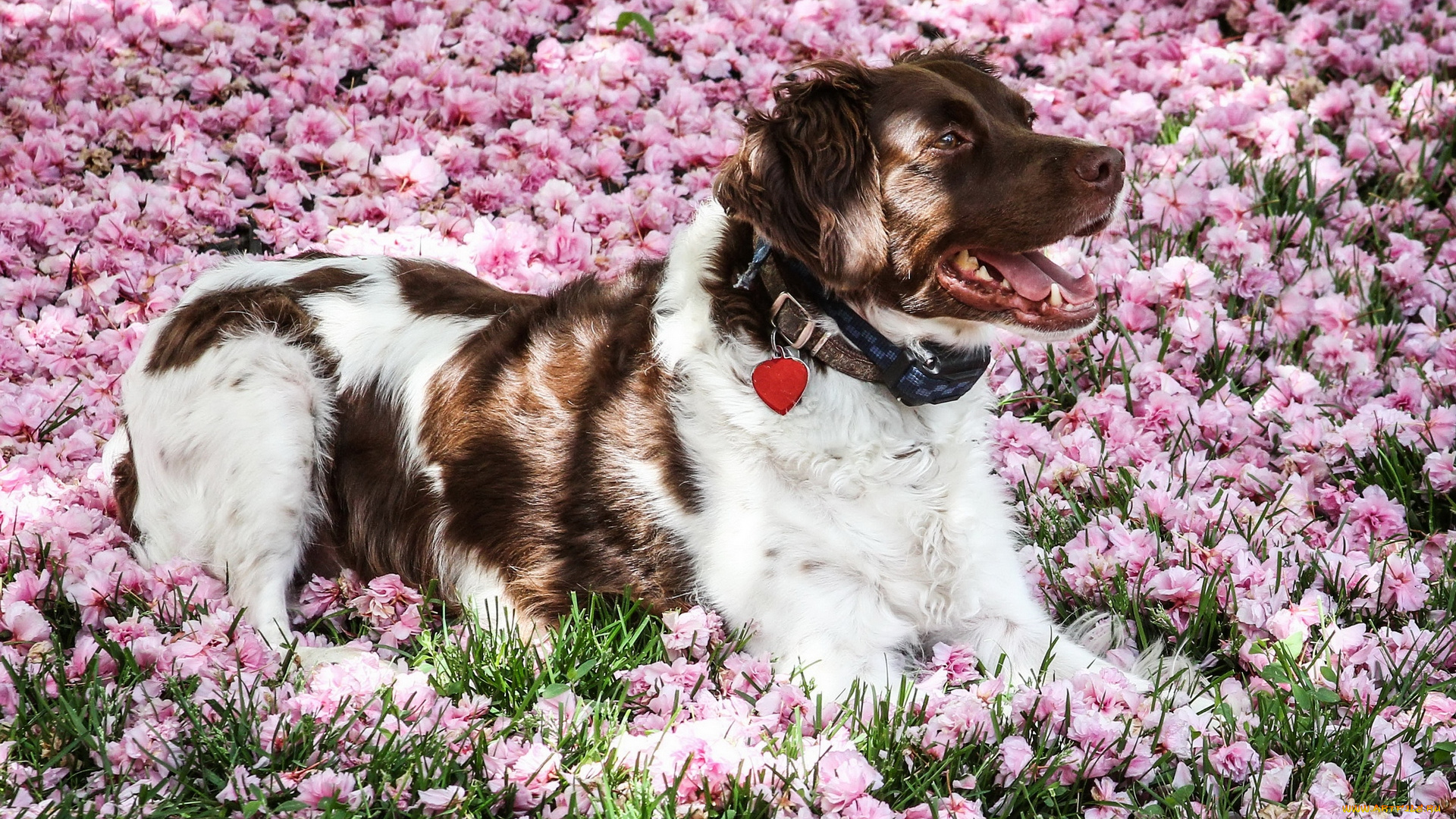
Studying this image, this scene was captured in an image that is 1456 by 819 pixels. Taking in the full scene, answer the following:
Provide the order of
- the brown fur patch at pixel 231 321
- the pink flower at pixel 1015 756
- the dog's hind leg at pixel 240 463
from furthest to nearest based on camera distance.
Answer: the brown fur patch at pixel 231 321
the dog's hind leg at pixel 240 463
the pink flower at pixel 1015 756

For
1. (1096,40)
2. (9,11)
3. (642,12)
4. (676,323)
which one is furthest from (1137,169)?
(9,11)

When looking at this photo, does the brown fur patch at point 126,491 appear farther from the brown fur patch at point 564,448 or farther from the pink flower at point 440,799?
the pink flower at point 440,799

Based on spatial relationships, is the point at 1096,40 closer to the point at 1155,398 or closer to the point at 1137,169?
the point at 1137,169

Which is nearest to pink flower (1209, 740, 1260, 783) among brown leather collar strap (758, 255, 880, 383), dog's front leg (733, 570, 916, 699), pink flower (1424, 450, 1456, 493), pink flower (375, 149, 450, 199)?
dog's front leg (733, 570, 916, 699)

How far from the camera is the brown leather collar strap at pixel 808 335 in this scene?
9.36 feet

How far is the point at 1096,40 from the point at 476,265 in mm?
3215

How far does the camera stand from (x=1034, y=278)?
9.62 feet

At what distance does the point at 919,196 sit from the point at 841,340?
34 cm

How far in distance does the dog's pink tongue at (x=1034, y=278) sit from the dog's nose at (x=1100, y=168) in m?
0.22

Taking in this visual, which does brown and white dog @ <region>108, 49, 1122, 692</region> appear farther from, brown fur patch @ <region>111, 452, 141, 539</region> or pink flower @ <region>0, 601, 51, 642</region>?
pink flower @ <region>0, 601, 51, 642</region>

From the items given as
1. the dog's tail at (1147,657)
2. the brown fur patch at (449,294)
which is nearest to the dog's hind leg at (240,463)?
the brown fur patch at (449,294)

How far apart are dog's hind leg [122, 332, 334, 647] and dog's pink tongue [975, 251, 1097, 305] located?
171cm

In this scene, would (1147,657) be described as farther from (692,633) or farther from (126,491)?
(126,491)

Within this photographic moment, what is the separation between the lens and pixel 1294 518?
357cm
